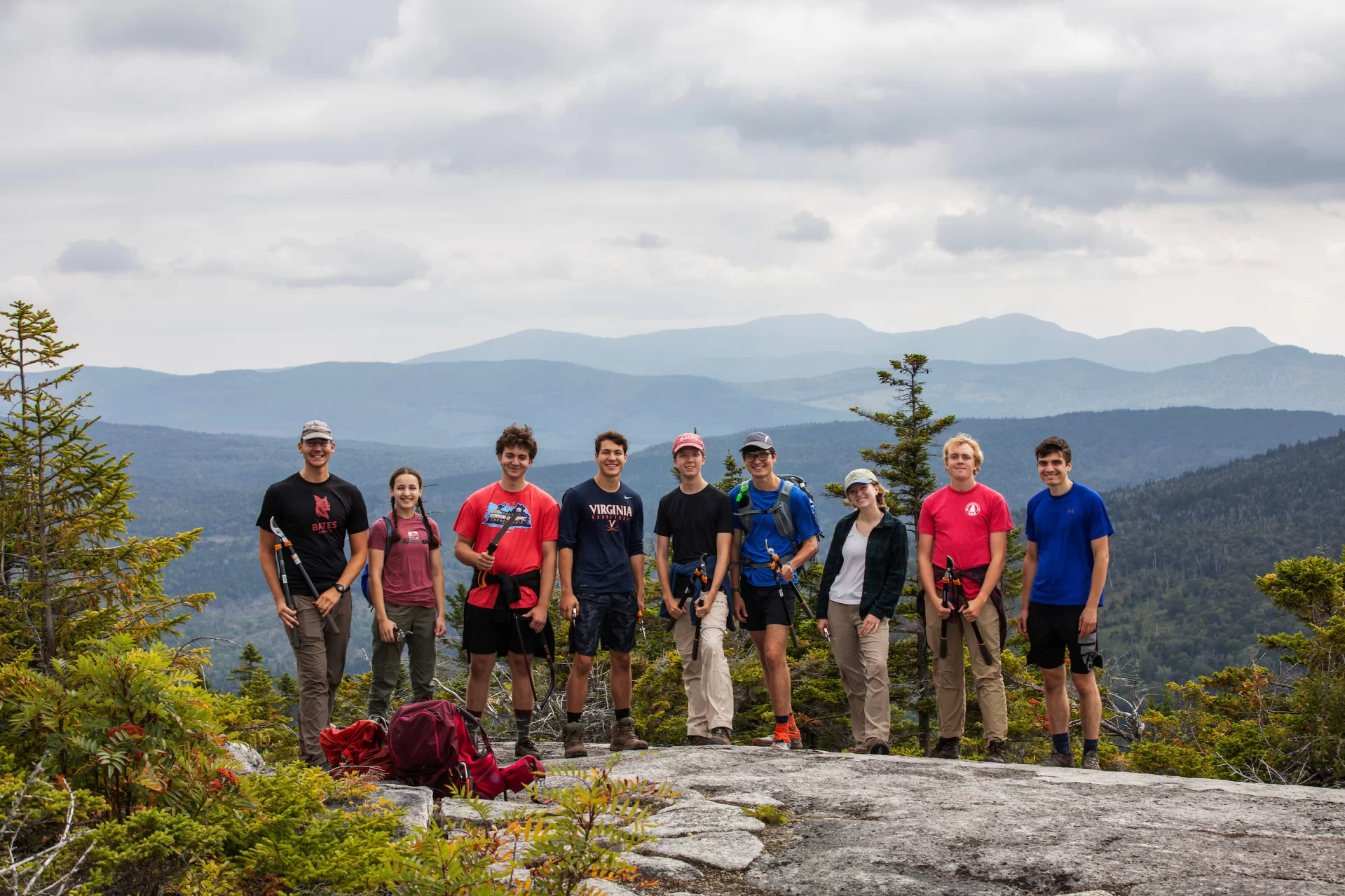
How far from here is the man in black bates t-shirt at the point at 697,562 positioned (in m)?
8.02

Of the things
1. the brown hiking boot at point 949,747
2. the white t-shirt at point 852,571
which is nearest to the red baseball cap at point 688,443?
the white t-shirt at point 852,571

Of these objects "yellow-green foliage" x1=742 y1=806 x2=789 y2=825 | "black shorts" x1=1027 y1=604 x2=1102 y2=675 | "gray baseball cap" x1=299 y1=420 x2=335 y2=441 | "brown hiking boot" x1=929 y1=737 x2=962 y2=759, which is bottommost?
"brown hiking boot" x1=929 y1=737 x2=962 y2=759

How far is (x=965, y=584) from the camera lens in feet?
26.4

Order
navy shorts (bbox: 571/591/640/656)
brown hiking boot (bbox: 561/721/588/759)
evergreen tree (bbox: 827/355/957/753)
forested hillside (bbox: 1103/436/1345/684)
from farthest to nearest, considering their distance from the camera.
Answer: forested hillside (bbox: 1103/436/1345/684)
evergreen tree (bbox: 827/355/957/753)
brown hiking boot (bbox: 561/721/588/759)
navy shorts (bbox: 571/591/640/656)

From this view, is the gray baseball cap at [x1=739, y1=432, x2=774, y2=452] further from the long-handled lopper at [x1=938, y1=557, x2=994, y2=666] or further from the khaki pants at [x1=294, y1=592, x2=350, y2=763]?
the khaki pants at [x1=294, y1=592, x2=350, y2=763]

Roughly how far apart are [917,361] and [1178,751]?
42.9 ft

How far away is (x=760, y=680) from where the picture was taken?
15.7m

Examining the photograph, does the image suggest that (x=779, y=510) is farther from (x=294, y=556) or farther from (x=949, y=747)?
(x=294, y=556)

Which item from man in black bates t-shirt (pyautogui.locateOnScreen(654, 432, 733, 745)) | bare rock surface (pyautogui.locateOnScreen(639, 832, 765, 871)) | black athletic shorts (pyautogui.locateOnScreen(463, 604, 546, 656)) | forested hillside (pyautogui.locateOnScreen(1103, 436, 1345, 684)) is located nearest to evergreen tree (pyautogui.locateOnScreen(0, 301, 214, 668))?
black athletic shorts (pyautogui.locateOnScreen(463, 604, 546, 656))

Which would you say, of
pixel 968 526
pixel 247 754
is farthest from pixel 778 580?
pixel 247 754

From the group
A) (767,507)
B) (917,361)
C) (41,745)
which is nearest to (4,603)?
(41,745)

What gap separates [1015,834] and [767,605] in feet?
10.3

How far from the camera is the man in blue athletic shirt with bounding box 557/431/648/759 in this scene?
25.5 ft

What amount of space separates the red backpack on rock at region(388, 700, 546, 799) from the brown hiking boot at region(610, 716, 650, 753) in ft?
7.93
